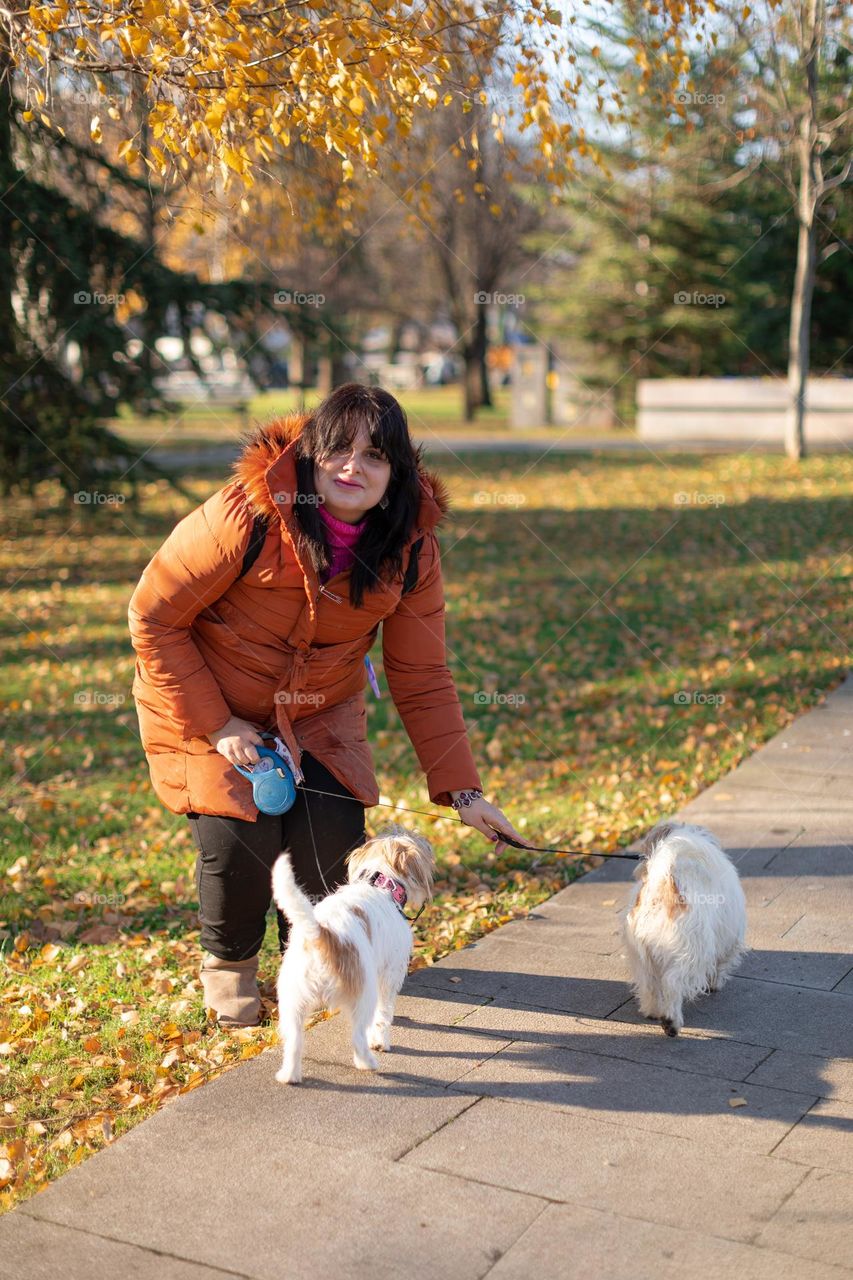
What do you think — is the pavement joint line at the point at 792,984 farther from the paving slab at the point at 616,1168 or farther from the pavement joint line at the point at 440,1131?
Result: the pavement joint line at the point at 440,1131

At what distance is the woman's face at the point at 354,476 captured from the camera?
154 inches

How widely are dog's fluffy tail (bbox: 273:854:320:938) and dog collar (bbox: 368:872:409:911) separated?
40cm

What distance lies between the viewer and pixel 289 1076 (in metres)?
3.65

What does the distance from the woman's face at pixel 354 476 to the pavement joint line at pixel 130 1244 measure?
2097 millimetres

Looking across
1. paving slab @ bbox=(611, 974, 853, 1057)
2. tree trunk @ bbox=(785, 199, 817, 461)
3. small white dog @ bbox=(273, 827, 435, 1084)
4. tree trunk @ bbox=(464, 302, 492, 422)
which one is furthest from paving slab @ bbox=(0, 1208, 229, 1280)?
tree trunk @ bbox=(464, 302, 492, 422)

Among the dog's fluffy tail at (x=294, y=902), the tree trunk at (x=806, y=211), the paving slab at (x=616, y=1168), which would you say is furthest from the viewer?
the tree trunk at (x=806, y=211)

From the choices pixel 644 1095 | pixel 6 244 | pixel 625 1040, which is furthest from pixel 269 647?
pixel 6 244

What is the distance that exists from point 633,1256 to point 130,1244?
1.13 meters

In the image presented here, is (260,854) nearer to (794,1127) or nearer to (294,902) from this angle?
(294,902)

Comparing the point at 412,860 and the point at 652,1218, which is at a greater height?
the point at 412,860

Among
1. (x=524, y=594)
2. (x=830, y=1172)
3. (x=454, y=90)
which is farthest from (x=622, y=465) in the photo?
(x=830, y=1172)

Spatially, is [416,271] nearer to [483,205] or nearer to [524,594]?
[483,205]

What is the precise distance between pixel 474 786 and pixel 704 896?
801mm

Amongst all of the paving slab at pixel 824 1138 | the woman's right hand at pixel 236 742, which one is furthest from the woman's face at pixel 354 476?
the paving slab at pixel 824 1138
